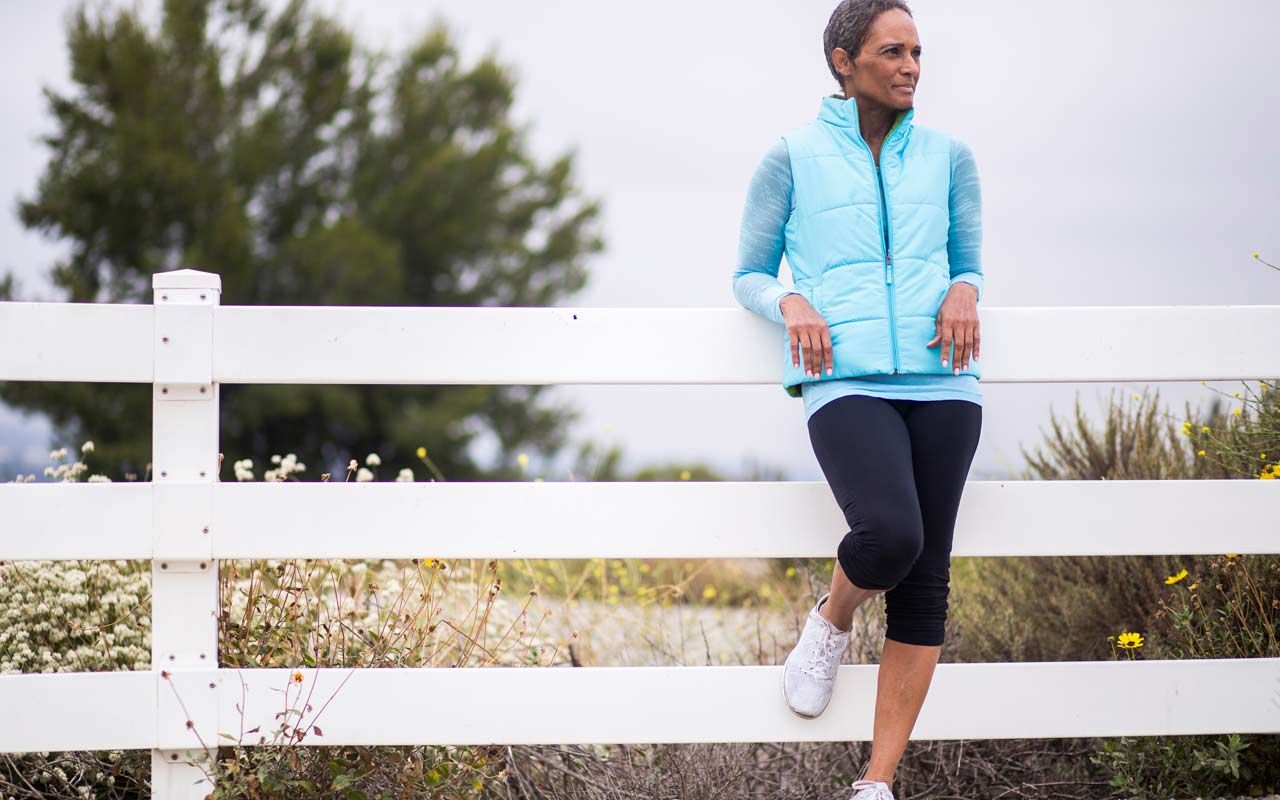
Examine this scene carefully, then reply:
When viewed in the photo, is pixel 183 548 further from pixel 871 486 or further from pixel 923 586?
pixel 923 586

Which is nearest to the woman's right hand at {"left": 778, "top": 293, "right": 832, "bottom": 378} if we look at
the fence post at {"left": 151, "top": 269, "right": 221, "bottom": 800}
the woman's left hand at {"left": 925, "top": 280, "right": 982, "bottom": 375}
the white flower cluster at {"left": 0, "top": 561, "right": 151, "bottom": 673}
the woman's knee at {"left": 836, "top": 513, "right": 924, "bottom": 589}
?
the woman's left hand at {"left": 925, "top": 280, "right": 982, "bottom": 375}

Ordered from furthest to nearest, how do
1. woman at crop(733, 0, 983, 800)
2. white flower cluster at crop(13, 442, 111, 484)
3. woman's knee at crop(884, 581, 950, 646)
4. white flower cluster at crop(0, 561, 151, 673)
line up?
white flower cluster at crop(13, 442, 111, 484), white flower cluster at crop(0, 561, 151, 673), woman's knee at crop(884, 581, 950, 646), woman at crop(733, 0, 983, 800)

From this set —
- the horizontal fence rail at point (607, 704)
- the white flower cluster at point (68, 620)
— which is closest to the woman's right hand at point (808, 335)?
the horizontal fence rail at point (607, 704)

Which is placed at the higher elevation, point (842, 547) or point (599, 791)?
point (842, 547)

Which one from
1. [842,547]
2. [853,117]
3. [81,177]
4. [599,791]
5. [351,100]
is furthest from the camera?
[351,100]

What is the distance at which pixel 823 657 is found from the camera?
2941mm

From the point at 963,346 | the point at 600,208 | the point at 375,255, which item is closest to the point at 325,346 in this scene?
the point at 963,346

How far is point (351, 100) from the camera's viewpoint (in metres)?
19.9

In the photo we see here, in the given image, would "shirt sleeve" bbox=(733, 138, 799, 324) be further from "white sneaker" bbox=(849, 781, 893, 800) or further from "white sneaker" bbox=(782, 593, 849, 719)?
"white sneaker" bbox=(849, 781, 893, 800)

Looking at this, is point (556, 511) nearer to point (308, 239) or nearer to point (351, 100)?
point (308, 239)

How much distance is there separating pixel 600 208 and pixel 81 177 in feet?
27.4

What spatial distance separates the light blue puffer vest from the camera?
272cm

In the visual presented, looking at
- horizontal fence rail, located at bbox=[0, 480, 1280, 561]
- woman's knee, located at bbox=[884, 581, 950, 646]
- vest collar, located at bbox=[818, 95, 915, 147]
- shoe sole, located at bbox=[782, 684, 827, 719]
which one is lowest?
shoe sole, located at bbox=[782, 684, 827, 719]

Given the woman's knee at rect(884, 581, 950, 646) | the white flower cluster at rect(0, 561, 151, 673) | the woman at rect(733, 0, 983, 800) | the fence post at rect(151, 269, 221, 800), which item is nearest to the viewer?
the woman at rect(733, 0, 983, 800)
